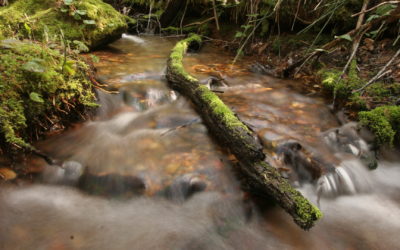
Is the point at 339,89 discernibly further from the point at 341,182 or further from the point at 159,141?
the point at 159,141

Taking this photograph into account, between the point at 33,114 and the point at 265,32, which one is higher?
the point at 265,32

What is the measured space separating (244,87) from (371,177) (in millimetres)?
2315

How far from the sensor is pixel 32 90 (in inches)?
101

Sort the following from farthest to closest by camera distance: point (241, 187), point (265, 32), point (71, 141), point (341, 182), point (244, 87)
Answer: point (265, 32) < point (244, 87) < point (71, 141) < point (341, 182) < point (241, 187)

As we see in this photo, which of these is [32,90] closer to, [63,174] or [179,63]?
[63,174]

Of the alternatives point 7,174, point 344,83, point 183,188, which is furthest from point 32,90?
point 344,83

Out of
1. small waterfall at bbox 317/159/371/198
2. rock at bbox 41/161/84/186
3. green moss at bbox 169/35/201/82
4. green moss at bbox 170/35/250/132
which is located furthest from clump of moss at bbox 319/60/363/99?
rock at bbox 41/161/84/186

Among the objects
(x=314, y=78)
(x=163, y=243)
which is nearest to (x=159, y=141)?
(x=163, y=243)

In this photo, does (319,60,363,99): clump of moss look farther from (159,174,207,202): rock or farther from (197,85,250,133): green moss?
(159,174,207,202): rock

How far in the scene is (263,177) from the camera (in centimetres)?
211

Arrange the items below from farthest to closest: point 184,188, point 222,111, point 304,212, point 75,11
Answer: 1. point 75,11
2. point 222,111
3. point 184,188
4. point 304,212

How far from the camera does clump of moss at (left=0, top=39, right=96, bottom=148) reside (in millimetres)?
2351

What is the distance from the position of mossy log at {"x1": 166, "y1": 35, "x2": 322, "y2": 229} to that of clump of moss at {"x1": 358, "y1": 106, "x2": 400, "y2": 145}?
1.43 metres

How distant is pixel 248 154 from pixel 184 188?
25.8 inches
